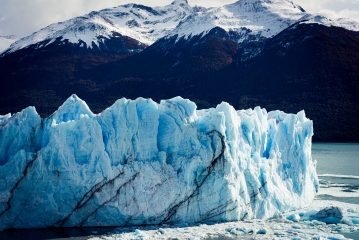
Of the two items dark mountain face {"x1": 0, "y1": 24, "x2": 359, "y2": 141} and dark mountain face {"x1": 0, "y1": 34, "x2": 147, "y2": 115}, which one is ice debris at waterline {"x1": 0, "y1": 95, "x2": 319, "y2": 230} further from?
dark mountain face {"x1": 0, "y1": 34, "x2": 147, "y2": 115}

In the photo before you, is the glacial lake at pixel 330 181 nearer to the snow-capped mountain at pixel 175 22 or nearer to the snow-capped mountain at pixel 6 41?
the snow-capped mountain at pixel 175 22

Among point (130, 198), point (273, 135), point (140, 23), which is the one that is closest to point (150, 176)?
point (130, 198)

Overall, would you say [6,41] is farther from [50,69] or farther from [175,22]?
[50,69]

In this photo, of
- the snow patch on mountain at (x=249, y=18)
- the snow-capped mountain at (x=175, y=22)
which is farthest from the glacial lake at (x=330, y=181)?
the snow-capped mountain at (x=175, y=22)

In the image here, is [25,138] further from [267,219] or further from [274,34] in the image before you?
[274,34]

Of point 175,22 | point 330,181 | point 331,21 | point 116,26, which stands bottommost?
point 330,181

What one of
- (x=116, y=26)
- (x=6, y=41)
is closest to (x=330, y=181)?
(x=116, y=26)

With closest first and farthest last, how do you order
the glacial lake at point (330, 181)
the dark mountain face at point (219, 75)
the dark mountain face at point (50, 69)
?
1. the glacial lake at point (330, 181)
2. the dark mountain face at point (219, 75)
3. the dark mountain face at point (50, 69)
